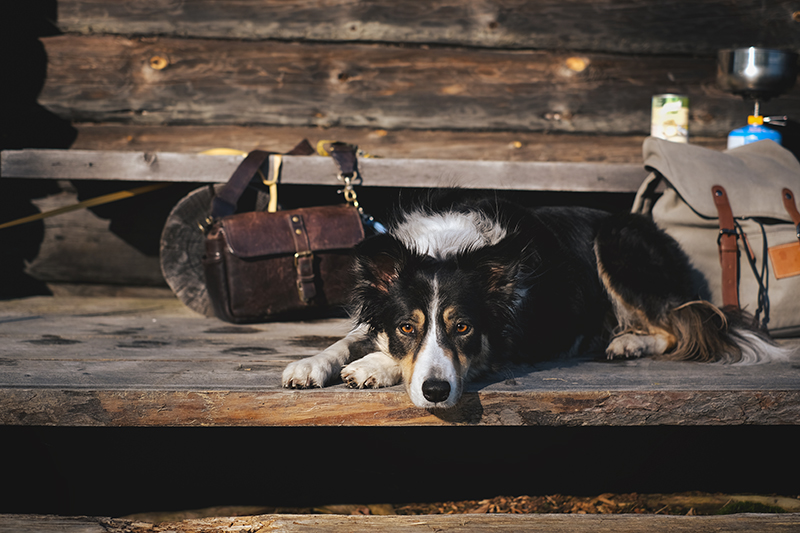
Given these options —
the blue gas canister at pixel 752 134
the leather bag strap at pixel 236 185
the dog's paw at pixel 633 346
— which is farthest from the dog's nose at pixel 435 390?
the blue gas canister at pixel 752 134

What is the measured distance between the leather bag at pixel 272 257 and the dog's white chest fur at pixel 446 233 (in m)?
0.71

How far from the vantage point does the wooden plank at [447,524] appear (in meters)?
1.82

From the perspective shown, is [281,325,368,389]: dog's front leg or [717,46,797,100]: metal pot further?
[717,46,797,100]: metal pot

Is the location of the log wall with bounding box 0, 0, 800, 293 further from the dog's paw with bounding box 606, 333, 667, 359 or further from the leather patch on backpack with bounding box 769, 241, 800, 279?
the dog's paw with bounding box 606, 333, 667, 359

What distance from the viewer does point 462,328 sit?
2143mm

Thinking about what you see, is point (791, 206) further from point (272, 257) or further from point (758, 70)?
point (272, 257)

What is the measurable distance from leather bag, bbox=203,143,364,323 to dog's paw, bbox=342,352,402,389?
1069 mm

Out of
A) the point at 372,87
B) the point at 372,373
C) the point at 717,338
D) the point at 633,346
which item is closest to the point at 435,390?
the point at 372,373

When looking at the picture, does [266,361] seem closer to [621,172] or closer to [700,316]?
[700,316]

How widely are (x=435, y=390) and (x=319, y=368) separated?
0.45 metres

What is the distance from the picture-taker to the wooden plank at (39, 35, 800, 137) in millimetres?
4070

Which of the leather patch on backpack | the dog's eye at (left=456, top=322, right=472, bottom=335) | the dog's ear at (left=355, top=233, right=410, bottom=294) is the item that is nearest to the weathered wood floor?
the dog's eye at (left=456, top=322, right=472, bottom=335)

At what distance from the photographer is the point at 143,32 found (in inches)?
160

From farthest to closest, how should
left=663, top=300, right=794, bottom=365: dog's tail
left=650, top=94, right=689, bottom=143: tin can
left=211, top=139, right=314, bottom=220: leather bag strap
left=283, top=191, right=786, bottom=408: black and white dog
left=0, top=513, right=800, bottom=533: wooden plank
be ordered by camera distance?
left=650, top=94, right=689, bottom=143: tin can → left=211, top=139, right=314, bottom=220: leather bag strap → left=663, top=300, right=794, bottom=365: dog's tail → left=283, top=191, right=786, bottom=408: black and white dog → left=0, top=513, right=800, bottom=533: wooden plank
